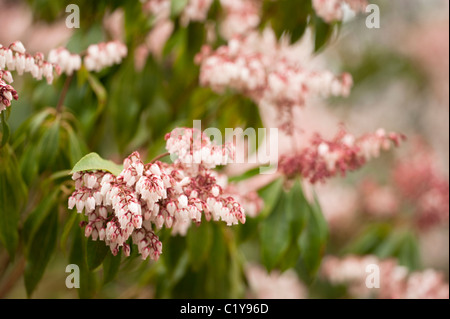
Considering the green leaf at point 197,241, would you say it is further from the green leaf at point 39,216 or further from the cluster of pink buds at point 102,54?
the cluster of pink buds at point 102,54

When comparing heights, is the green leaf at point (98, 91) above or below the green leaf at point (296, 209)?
above

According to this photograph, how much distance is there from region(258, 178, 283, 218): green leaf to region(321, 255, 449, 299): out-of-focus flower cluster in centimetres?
52

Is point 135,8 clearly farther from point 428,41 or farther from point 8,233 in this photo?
point 428,41

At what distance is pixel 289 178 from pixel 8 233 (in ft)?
2.23

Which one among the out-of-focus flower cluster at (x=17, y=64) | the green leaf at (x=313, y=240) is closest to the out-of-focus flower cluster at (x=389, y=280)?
the green leaf at (x=313, y=240)

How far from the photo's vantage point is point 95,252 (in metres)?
1.00

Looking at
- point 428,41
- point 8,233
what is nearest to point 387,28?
point 428,41

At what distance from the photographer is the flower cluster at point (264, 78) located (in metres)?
1.34

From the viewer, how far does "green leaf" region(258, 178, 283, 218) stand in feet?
4.65

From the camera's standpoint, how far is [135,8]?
58.5 inches

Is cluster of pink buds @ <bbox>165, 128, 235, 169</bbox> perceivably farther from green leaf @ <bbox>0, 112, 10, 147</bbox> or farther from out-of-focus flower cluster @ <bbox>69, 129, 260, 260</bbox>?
green leaf @ <bbox>0, 112, 10, 147</bbox>

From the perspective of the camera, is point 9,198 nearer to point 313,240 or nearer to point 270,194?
point 270,194

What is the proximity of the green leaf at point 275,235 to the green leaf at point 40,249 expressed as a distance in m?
0.49
